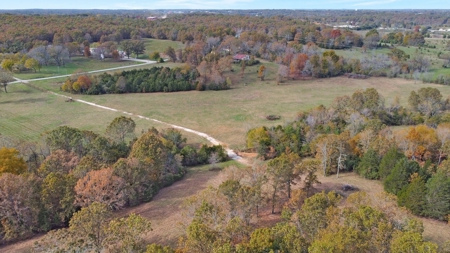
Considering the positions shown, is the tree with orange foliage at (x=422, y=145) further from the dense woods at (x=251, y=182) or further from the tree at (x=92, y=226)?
the tree at (x=92, y=226)

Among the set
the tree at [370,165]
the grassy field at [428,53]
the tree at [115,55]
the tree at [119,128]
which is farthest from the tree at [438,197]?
the tree at [115,55]

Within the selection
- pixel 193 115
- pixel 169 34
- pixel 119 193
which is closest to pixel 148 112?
pixel 193 115

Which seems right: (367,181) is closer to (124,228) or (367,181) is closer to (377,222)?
(377,222)

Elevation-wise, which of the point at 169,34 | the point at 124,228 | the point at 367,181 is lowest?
the point at 367,181

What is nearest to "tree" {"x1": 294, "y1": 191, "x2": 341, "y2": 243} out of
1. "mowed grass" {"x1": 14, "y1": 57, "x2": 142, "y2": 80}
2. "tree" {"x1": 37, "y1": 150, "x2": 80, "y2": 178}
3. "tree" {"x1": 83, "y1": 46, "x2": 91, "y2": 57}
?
"tree" {"x1": 37, "y1": 150, "x2": 80, "y2": 178}

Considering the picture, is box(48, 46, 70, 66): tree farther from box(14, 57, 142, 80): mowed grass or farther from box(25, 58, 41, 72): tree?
box(25, 58, 41, 72): tree

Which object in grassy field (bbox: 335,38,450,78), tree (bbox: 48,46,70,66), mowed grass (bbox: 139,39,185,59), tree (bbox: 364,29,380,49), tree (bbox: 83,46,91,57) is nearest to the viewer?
grassy field (bbox: 335,38,450,78)
